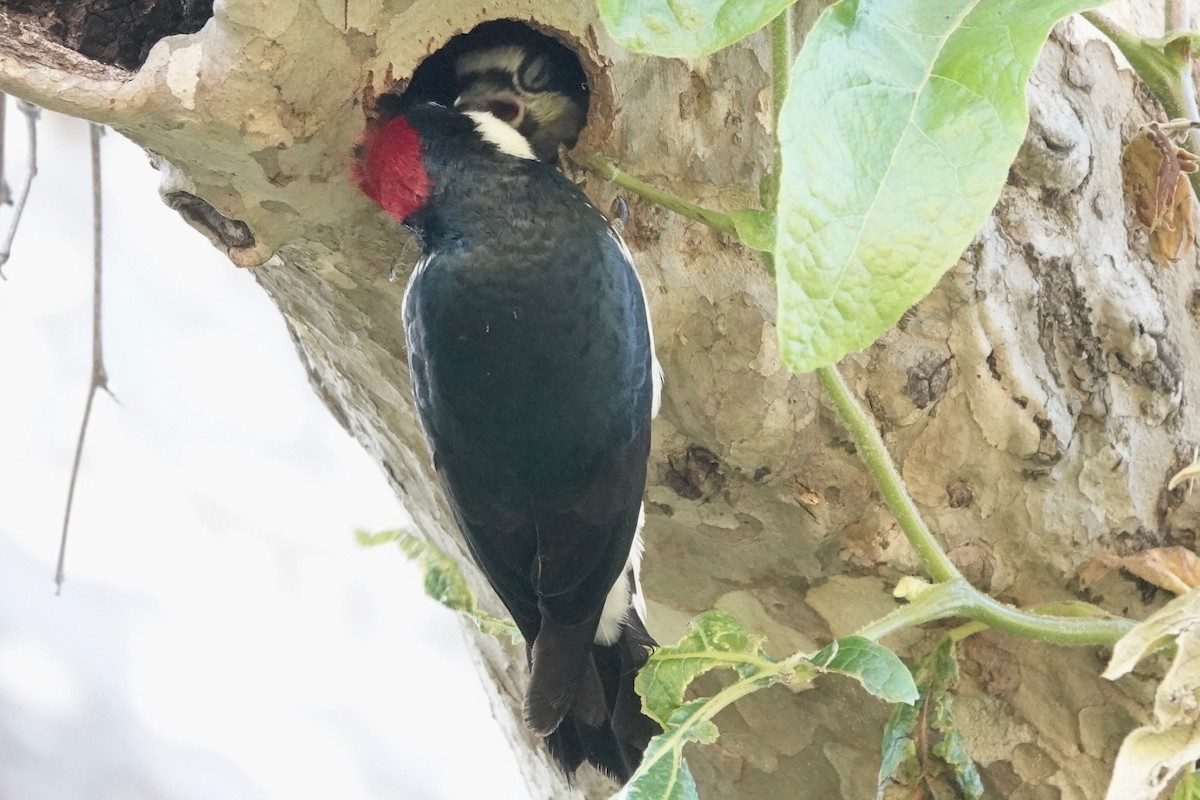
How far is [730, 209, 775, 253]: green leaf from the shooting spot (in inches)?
32.4

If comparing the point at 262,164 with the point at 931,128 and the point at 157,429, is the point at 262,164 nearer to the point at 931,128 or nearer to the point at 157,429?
the point at 931,128

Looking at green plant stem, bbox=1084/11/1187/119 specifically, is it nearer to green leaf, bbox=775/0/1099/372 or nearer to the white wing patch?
green leaf, bbox=775/0/1099/372

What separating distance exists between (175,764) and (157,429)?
91 cm

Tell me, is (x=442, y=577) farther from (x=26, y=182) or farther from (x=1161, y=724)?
(x=1161, y=724)

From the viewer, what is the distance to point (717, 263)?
1.00 m

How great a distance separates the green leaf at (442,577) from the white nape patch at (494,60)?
0.58 meters

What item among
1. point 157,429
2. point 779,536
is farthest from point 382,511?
point 779,536

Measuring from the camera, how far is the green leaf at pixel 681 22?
1.69 ft

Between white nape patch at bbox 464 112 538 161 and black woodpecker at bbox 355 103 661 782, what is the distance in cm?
4

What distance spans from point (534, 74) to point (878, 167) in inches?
36.7

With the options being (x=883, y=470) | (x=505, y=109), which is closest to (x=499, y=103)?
(x=505, y=109)

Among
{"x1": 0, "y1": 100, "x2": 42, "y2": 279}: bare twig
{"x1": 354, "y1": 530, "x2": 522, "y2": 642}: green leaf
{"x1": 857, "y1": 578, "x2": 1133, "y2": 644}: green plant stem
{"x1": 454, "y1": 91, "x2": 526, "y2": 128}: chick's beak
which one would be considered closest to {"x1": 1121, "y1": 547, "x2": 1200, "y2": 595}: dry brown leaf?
{"x1": 857, "y1": 578, "x2": 1133, "y2": 644}: green plant stem

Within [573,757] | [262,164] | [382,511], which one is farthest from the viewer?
[382,511]

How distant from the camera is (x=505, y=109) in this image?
134cm
